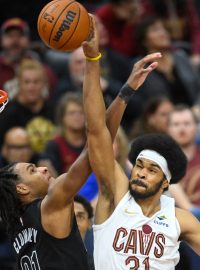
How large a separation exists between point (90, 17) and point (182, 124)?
2974mm

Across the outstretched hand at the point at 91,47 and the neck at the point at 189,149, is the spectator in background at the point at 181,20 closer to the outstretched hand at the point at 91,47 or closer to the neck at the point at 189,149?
the neck at the point at 189,149

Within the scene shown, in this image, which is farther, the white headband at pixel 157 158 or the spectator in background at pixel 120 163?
the spectator in background at pixel 120 163

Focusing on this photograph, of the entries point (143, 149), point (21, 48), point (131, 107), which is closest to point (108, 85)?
point (131, 107)

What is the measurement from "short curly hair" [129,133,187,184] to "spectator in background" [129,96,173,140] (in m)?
2.77

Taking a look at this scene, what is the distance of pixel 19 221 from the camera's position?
18.0 ft

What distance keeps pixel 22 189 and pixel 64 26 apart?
1.11 meters

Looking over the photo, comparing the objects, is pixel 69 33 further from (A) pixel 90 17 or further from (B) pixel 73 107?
(B) pixel 73 107

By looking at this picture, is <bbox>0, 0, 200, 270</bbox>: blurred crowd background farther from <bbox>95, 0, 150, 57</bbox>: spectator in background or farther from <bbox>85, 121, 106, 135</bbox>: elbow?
<bbox>85, 121, 106, 135</bbox>: elbow

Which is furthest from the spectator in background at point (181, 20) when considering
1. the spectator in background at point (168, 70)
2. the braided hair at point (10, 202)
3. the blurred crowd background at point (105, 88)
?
the braided hair at point (10, 202)

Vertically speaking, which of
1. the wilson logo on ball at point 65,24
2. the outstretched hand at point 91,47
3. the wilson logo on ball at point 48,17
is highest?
the wilson logo on ball at point 48,17

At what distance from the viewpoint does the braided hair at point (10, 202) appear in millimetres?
5469

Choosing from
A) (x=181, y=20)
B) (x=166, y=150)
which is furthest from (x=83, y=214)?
(x=181, y=20)

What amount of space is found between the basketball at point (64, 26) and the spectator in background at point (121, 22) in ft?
15.8

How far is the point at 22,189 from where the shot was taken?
5.51 metres
